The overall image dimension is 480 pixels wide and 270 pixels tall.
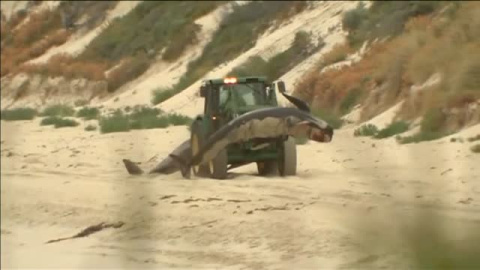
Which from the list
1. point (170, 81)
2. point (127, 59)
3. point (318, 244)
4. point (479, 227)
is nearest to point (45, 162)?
point (318, 244)

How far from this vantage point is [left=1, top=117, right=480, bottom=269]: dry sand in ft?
25.4

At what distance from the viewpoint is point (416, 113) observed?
75.1ft

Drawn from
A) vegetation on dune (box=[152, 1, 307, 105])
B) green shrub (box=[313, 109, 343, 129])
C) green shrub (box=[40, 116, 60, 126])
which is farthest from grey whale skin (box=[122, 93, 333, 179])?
vegetation on dune (box=[152, 1, 307, 105])

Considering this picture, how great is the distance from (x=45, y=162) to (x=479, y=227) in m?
20.6

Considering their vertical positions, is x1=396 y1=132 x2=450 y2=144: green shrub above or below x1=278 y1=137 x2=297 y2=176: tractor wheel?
above

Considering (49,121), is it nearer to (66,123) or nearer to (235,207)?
(66,123)

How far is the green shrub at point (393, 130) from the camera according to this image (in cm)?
2156

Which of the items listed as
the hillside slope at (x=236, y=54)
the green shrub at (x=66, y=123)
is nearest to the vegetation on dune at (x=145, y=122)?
the hillside slope at (x=236, y=54)

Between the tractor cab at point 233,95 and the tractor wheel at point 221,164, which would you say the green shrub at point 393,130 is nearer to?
the tractor cab at point 233,95

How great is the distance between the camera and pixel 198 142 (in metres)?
19.0

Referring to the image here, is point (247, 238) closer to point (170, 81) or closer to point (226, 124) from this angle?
point (226, 124)

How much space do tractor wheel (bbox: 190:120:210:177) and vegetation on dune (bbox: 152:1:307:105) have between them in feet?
57.9

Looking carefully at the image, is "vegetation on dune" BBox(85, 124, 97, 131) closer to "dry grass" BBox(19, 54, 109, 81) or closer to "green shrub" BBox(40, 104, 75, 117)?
"green shrub" BBox(40, 104, 75, 117)

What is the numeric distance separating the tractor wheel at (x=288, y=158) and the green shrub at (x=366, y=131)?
3.57 m
